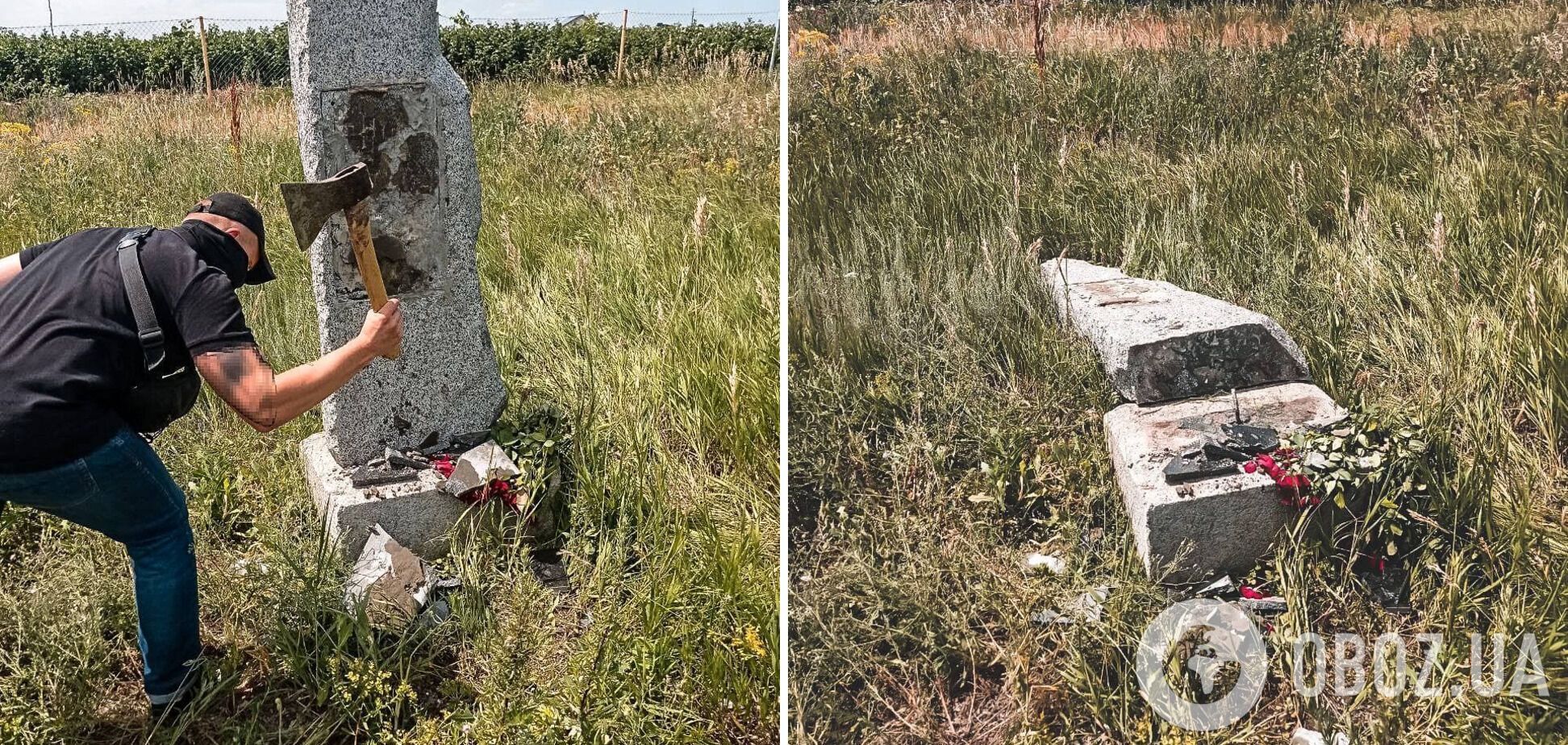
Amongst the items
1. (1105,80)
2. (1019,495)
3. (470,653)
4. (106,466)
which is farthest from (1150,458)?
(106,466)

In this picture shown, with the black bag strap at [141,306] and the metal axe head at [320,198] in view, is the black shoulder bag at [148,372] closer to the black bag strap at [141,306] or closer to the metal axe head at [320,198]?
the black bag strap at [141,306]

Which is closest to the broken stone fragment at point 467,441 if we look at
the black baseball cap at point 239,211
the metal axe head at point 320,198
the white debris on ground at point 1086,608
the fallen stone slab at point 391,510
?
the fallen stone slab at point 391,510

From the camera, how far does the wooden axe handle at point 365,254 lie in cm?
230

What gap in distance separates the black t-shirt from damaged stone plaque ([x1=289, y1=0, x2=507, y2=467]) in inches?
27.8

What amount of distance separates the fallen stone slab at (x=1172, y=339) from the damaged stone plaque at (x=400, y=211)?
1.99 metres

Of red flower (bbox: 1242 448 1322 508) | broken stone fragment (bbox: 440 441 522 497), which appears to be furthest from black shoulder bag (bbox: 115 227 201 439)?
red flower (bbox: 1242 448 1322 508)

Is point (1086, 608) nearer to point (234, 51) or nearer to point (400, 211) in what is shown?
point (400, 211)

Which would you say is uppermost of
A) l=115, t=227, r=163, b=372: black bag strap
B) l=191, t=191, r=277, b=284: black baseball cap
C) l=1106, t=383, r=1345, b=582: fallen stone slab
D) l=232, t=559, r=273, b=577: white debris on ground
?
l=191, t=191, r=277, b=284: black baseball cap

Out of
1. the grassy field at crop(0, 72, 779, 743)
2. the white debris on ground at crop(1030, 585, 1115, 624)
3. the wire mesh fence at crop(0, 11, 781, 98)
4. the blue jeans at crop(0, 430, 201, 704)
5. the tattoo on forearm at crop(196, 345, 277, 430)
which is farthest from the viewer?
the wire mesh fence at crop(0, 11, 781, 98)

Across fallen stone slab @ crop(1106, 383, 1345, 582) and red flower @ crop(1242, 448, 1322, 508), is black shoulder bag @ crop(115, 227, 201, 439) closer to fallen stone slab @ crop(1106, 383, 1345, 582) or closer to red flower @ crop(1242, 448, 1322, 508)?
fallen stone slab @ crop(1106, 383, 1345, 582)

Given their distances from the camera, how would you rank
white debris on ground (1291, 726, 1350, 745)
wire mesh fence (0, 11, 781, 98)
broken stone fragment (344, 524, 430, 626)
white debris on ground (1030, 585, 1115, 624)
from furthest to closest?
wire mesh fence (0, 11, 781, 98)
broken stone fragment (344, 524, 430, 626)
white debris on ground (1030, 585, 1115, 624)
white debris on ground (1291, 726, 1350, 745)

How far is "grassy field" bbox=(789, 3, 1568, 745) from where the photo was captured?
4.63 ft

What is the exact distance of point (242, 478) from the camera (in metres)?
3.30

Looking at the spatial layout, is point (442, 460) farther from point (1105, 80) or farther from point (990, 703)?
point (1105, 80)
